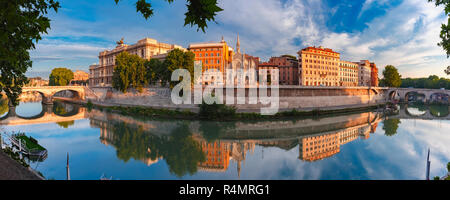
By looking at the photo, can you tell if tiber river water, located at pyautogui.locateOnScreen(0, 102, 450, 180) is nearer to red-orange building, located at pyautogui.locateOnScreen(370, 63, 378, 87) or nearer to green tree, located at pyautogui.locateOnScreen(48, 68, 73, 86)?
green tree, located at pyautogui.locateOnScreen(48, 68, 73, 86)

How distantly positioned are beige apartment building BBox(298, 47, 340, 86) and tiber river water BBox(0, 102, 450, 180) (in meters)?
31.1

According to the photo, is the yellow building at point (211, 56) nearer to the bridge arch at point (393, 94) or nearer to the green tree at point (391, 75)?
the bridge arch at point (393, 94)

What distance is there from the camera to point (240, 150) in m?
14.4

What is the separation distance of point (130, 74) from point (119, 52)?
86.2 feet

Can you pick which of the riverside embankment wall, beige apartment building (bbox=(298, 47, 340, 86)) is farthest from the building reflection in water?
beige apartment building (bbox=(298, 47, 340, 86))

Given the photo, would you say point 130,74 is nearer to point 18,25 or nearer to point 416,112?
point 18,25

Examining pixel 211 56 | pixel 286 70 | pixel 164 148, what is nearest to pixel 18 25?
pixel 164 148

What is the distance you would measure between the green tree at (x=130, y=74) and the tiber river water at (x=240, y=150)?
9.73 metres

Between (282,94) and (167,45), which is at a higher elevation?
(167,45)

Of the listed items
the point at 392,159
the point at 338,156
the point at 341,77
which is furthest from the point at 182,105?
the point at 341,77
